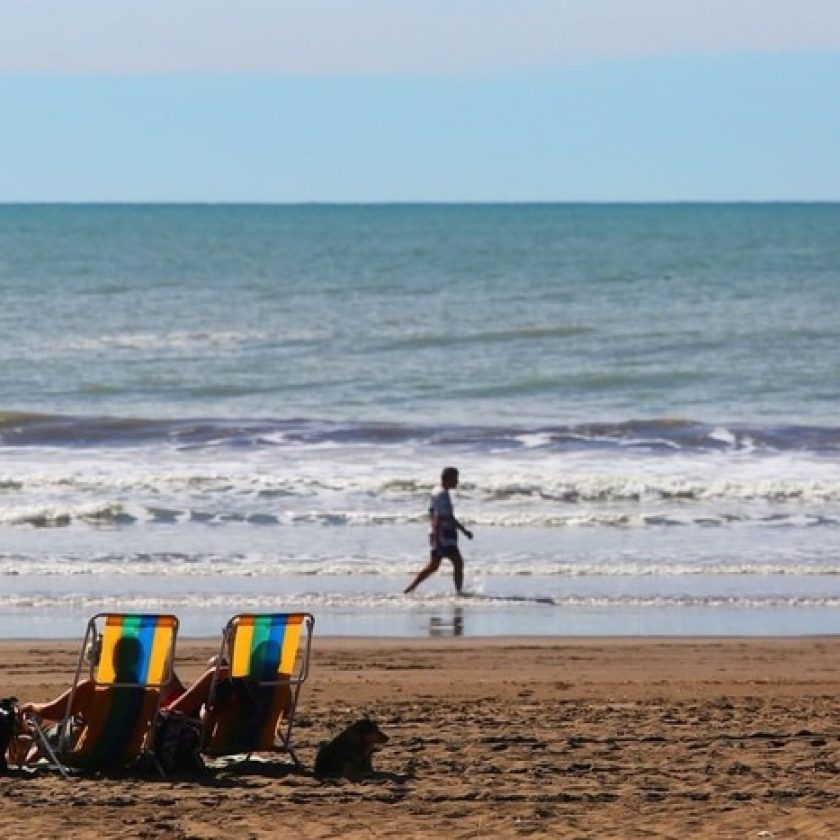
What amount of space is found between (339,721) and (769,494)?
1138 centimetres

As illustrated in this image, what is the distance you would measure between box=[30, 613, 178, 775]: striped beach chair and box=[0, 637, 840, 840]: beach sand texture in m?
0.14

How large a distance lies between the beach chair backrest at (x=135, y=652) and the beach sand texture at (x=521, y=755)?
17.2 inches

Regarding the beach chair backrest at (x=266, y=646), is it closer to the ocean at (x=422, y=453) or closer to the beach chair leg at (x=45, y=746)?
the beach chair leg at (x=45, y=746)

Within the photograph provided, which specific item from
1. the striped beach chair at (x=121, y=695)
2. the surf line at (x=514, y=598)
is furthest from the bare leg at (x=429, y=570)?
the striped beach chair at (x=121, y=695)

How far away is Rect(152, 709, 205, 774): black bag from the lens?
776 cm

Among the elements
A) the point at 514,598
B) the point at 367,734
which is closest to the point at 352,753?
the point at 367,734

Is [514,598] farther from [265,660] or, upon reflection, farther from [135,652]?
[135,652]

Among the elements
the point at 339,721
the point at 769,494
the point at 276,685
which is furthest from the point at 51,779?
the point at 769,494

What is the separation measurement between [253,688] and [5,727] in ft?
3.51

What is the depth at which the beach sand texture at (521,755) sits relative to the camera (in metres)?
6.96

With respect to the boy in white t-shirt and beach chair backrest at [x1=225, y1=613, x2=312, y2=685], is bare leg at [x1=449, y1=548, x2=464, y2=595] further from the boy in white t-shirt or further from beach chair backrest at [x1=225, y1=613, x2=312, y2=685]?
beach chair backrest at [x1=225, y1=613, x2=312, y2=685]

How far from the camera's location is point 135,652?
7.68 metres

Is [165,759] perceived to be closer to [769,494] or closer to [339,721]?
[339,721]

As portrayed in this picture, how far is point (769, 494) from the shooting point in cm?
1973
